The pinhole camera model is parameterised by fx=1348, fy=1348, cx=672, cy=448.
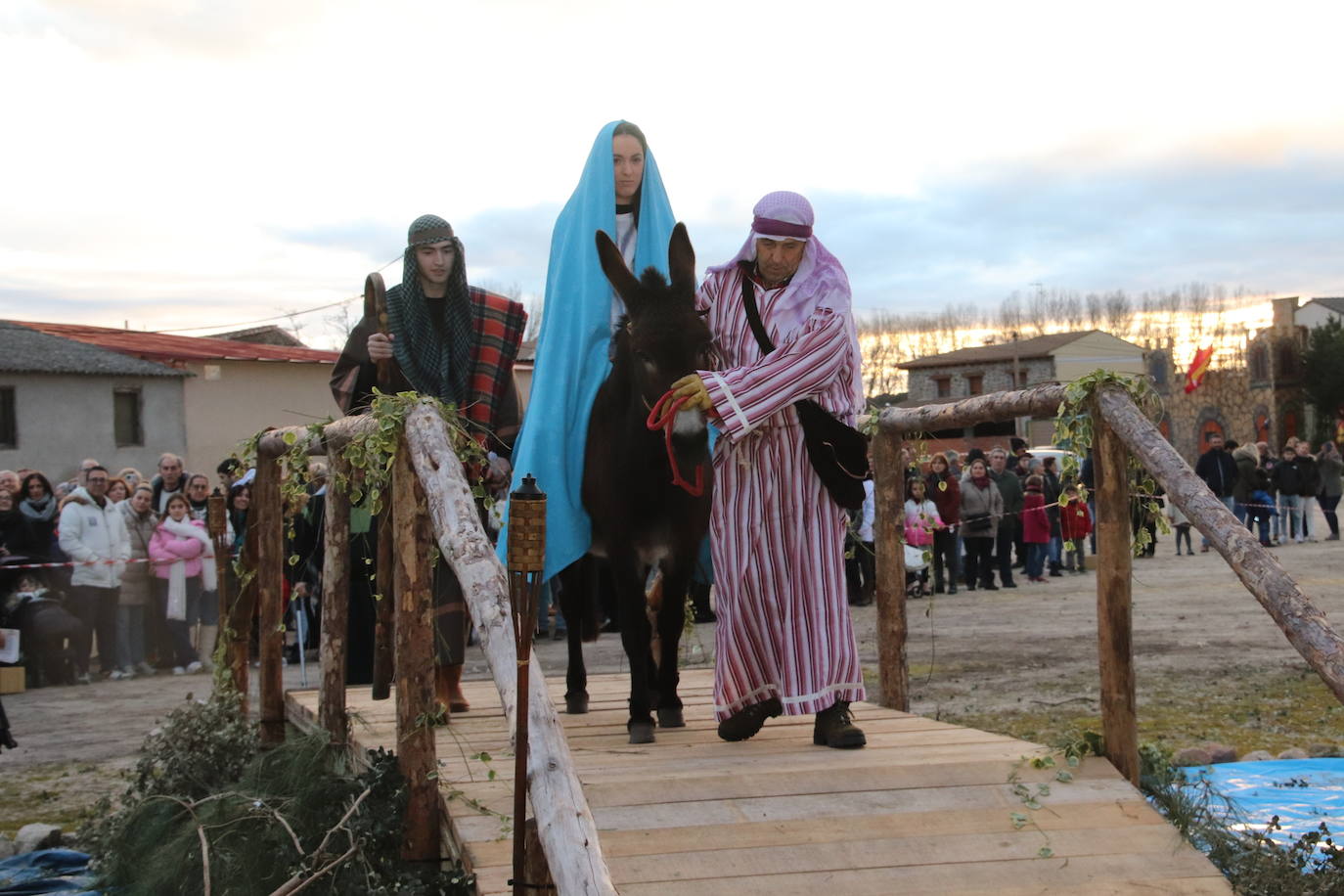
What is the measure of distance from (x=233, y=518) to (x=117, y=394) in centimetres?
2394

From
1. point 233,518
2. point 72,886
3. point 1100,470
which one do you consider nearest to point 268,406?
point 233,518

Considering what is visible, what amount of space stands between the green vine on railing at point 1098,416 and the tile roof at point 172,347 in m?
31.9

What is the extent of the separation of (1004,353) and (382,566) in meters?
70.5

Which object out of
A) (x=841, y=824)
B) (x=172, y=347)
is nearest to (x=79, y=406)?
(x=172, y=347)

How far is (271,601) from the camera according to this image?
692cm

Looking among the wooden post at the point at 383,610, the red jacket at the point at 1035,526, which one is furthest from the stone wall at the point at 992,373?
the wooden post at the point at 383,610

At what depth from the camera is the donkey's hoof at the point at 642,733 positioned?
5094 millimetres

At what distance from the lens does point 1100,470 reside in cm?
457

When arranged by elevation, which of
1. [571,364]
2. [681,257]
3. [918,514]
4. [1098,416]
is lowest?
[918,514]

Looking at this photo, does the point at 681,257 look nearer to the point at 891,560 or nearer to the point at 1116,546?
the point at 891,560

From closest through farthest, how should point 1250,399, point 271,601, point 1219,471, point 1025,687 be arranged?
point 271,601 → point 1025,687 → point 1219,471 → point 1250,399

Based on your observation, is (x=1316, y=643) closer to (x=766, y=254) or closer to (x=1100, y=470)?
(x=1100, y=470)

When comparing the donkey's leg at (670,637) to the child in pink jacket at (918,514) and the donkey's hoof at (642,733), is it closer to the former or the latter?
the donkey's hoof at (642,733)

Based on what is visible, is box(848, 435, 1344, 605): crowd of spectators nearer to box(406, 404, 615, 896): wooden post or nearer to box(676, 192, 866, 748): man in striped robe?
box(676, 192, 866, 748): man in striped robe
